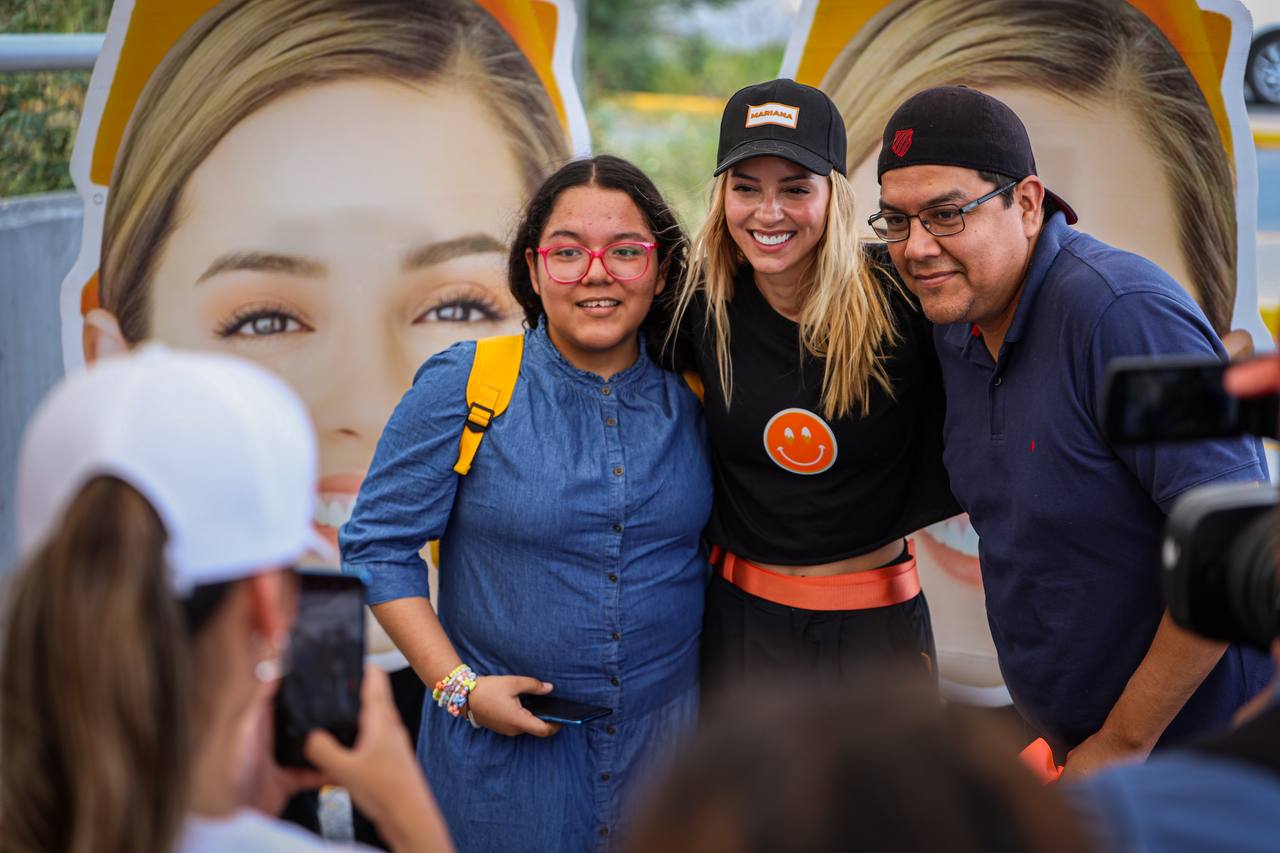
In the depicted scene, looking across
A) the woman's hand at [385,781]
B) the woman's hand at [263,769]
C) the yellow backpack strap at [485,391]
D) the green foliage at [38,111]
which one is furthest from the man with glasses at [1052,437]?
the green foliage at [38,111]

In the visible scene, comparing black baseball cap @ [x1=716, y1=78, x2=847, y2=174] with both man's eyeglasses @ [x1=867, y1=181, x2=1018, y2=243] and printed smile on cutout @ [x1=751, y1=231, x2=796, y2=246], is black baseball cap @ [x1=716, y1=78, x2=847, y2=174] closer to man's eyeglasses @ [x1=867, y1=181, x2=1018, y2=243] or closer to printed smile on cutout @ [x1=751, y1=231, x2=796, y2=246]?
printed smile on cutout @ [x1=751, y1=231, x2=796, y2=246]

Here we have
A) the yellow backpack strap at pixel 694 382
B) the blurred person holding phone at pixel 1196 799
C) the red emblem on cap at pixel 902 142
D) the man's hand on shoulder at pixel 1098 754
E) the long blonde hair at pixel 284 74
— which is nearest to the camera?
the blurred person holding phone at pixel 1196 799

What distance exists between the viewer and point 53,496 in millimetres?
1207

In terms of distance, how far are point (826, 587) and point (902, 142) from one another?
0.97 m

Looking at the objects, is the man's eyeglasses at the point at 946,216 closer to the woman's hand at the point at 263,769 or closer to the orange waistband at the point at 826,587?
the orange waistband at the point at 826,587

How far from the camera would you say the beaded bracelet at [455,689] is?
8.50 ft

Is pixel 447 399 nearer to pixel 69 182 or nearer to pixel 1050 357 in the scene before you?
pixel 1050 357

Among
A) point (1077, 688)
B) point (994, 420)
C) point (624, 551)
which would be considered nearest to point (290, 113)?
point (624, 551)

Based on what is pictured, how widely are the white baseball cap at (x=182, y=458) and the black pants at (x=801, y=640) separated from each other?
1.63m

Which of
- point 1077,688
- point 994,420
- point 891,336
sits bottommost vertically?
point 1077,688

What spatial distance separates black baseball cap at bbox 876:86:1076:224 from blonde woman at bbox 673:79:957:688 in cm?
26

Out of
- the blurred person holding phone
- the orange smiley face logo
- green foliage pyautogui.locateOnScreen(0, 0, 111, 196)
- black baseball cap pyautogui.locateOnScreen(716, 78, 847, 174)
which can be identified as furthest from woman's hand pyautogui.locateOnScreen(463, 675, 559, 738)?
green foliage pyautogui.locateOnScreen(0, 0, 111, 196)

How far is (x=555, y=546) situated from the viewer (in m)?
2.58

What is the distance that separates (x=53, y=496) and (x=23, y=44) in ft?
10.1
